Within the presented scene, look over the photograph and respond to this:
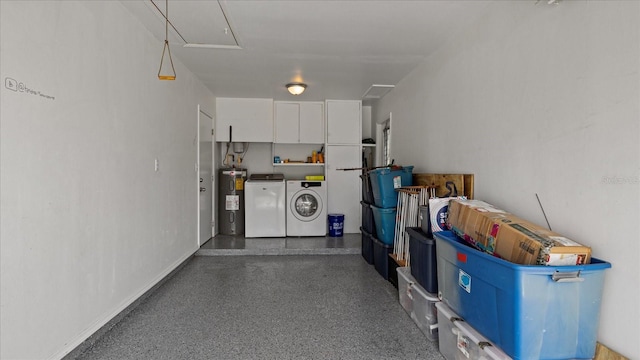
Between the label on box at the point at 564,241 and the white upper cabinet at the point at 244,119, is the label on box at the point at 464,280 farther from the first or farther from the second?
the white upper cabinet at the point at 244,119

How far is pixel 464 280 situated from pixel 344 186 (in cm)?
394

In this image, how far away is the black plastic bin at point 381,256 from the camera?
3.38 meters

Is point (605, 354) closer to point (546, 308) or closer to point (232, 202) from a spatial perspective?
point (546, 308)

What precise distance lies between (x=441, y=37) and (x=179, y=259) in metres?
3.46

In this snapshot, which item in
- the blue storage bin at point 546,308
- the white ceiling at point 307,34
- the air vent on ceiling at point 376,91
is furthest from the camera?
the air vent on ceiling at point 376,91

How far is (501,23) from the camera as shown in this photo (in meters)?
2.26

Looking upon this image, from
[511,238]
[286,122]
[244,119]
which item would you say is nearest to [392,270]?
[511,238]

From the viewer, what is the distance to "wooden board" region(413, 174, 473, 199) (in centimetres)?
263

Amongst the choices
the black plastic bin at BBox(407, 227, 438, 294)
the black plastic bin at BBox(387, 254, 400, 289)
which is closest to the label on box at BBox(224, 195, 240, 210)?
the black plastic bin at BBox(387, 254, 400, 289)

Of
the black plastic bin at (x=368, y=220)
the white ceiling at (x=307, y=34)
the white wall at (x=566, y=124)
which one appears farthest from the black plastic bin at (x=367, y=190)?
the white ceiling at (x=307, y=34)

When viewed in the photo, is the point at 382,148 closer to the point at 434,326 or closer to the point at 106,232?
the point at 434,326

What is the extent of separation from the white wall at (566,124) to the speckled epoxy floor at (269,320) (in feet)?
3.39

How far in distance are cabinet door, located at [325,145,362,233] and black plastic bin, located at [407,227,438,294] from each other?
3171 mm

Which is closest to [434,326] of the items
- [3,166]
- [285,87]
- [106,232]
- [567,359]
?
[567,359]
